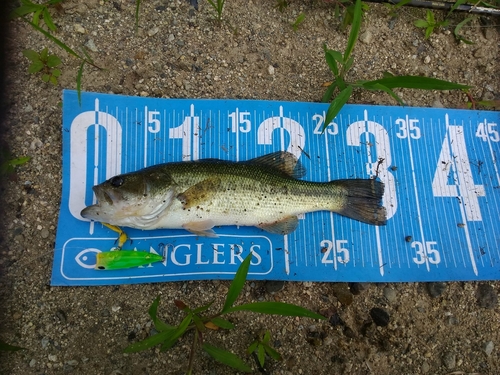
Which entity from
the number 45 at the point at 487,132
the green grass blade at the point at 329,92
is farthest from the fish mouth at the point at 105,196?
the number 45 at the point at 487,132

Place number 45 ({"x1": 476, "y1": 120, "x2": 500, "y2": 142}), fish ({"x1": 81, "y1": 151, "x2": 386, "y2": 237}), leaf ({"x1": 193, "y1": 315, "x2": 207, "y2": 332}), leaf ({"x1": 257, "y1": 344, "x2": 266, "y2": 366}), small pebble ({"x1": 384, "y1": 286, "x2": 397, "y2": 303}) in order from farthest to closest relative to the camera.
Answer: number 45 ({"x1": 476, "y1": 120, "x2": 500, "y2": 142}) < small pebble ({"x1": 384, "y1": 286, "x2": 397, "y2": 303}) < fish ({"x1": 81, "y1": 151, "x2": 386, "y2": 237}) < leaf ({"x1": 257, "y1": 344, "x2": 266, "y2": 366}) < leaf ({"x1": 193, "y1": 315, "x2": 207, "y2": 332})

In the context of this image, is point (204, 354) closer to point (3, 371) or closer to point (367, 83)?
point (3, 371)

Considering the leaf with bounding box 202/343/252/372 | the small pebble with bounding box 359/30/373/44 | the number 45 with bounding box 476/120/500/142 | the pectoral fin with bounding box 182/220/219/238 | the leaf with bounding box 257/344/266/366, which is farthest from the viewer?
the small pebble with bounding box 359/30/373/44

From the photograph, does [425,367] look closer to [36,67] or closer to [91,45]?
[91,45]

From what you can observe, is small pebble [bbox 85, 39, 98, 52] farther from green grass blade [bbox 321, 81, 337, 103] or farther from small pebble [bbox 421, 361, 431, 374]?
small pebble [bbox 421, 361, 431, 374]

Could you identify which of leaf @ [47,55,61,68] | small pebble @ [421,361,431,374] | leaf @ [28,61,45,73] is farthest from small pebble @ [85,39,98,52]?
small pebble @ [421,361,431,374]

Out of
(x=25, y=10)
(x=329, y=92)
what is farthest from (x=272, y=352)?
(x=25, y=10)
